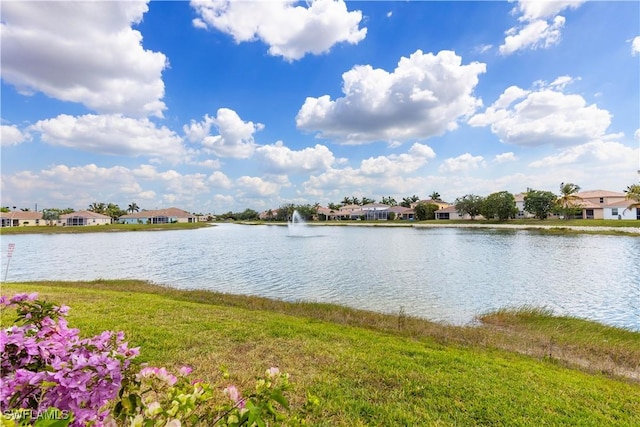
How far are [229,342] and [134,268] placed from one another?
1841cm

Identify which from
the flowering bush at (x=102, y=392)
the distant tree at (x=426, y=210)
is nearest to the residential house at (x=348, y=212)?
the distant tree at (x=426, y=210)

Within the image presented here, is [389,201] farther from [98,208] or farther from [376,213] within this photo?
[98,208]

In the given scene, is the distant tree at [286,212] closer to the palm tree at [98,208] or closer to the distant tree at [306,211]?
the distant tree at [306,211]

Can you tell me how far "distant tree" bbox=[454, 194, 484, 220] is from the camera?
7344 centimetres

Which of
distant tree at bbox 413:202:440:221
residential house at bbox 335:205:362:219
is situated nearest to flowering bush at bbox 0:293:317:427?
distant tree at bbox 413:202:440:221

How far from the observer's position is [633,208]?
59562mm

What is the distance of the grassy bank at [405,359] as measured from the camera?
4219 mm

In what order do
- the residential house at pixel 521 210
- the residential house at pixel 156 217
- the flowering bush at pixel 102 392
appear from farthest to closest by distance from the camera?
the residential house at pixel 156 217 → the residential house at pixel 521 210 → the flowering bush at pixel 102 392

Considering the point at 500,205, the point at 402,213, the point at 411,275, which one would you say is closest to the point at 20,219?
the point at 402,213

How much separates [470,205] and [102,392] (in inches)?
3219

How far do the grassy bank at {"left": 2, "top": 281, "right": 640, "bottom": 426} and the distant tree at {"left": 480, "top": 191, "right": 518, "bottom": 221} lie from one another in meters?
62.7

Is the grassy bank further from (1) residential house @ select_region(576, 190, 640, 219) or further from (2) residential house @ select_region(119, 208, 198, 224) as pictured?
(2) residential house @ select_region(119, 208, 198, 224)

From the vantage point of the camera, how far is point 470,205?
246ft

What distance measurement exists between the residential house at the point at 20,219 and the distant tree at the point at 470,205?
108 meters
